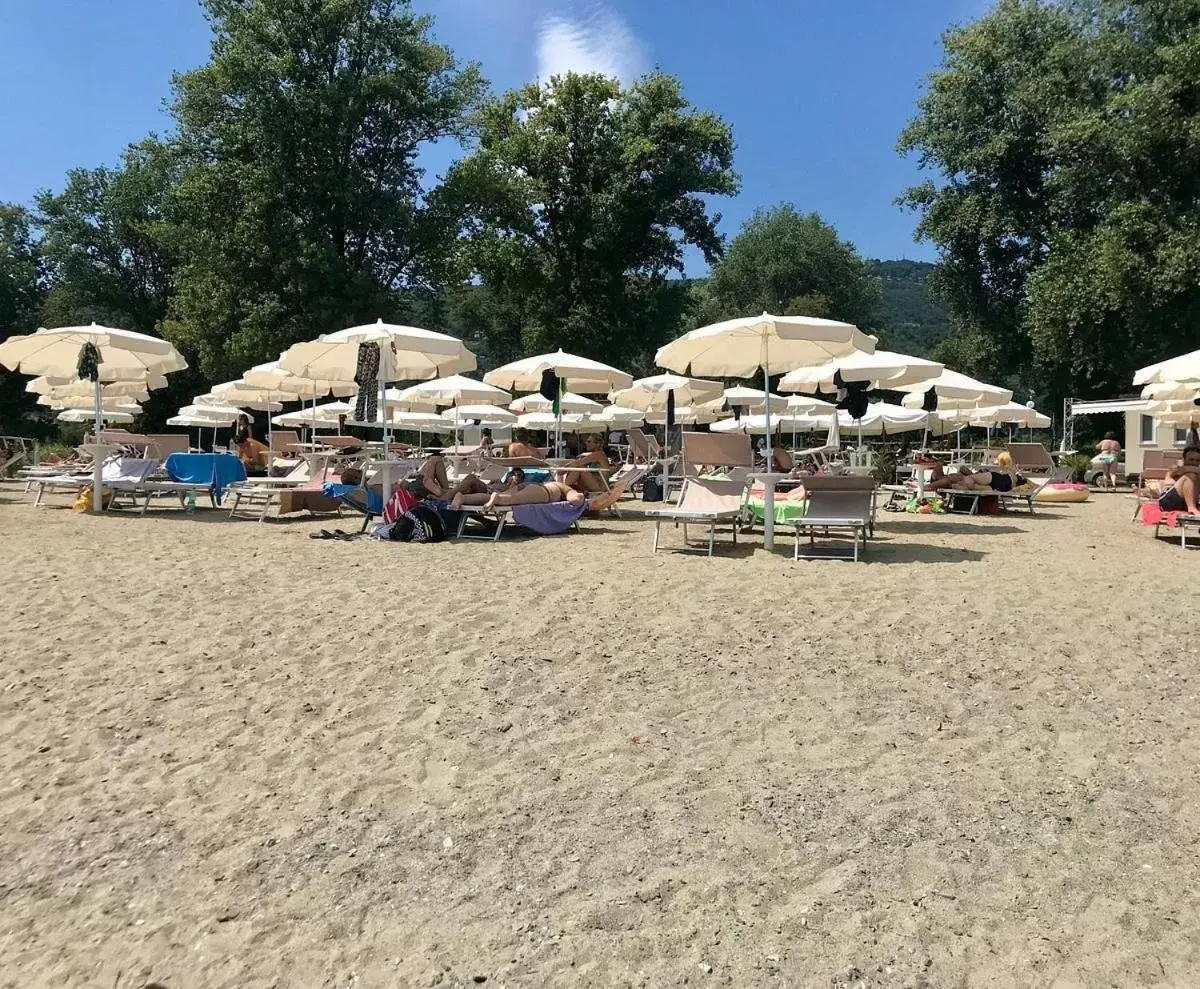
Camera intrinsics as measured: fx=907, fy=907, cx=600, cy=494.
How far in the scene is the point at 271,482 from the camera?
11852 mm

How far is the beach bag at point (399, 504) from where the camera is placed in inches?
368

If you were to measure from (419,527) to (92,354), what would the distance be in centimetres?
553

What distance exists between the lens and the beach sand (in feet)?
7.82

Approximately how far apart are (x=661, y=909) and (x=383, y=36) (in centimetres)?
2870

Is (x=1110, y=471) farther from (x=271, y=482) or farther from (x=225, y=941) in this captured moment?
(x=225, y=941)

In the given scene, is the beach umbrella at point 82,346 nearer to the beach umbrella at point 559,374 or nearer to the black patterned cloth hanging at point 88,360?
the black patterned cloth hanging at point 88,360

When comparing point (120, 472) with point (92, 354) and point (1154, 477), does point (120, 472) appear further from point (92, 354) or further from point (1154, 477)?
point (1154, 477)

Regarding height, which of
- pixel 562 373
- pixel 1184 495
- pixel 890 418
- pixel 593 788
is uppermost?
pixel 562 373

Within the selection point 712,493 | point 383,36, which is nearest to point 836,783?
point 712,493

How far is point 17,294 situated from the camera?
127 feet

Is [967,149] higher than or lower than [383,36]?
lower

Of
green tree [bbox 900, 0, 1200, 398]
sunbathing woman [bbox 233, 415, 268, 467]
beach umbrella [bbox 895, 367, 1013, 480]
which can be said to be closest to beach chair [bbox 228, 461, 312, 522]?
sunbathing woman [bbox 233, 415, 268, 467]

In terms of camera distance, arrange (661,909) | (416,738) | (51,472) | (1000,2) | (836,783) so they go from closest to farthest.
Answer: (661,909), (836,783), (416,738), (51,472), (1000,2)

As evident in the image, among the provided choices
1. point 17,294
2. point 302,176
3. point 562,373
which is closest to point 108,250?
point 17,294
